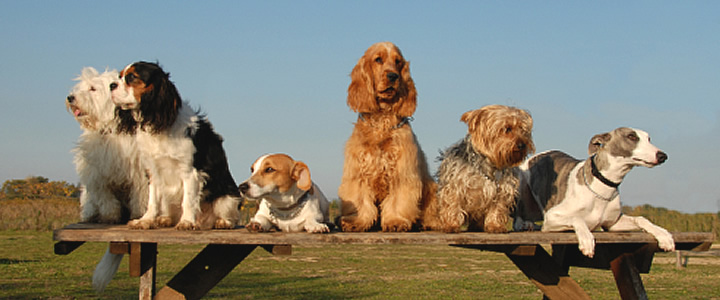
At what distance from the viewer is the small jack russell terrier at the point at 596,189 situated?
15.8 ft

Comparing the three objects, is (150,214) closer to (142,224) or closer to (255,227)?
(142,224)

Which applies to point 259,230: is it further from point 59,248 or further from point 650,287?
point 650,287

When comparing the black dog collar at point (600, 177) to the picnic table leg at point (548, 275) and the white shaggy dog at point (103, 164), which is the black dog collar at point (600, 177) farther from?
the white shaggy dog at point (103, 164)

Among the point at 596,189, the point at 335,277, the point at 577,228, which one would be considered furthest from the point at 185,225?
the point at 335,277

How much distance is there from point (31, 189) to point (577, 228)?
27772 millimetres

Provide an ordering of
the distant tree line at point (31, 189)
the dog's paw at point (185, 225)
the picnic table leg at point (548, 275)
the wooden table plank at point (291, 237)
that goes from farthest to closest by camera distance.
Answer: the distant tree line at point (31, 189)
the picnic table leg at point (548, 275)
the dog's paw at point (185, 225)
the wooden table plank at point (291, 237)

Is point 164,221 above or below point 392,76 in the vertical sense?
below

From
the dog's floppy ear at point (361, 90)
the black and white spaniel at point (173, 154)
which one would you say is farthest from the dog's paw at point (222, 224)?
the dog's floppy ear at point (361, 90)

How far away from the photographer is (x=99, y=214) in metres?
5.49

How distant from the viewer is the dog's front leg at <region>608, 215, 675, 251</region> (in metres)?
4.96

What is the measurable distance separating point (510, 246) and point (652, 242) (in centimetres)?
119

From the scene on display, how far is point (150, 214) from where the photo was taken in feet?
16.4

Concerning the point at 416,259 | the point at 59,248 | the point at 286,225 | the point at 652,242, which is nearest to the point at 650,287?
the point at 416,259

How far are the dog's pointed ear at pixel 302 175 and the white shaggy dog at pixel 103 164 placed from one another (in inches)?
57.5
